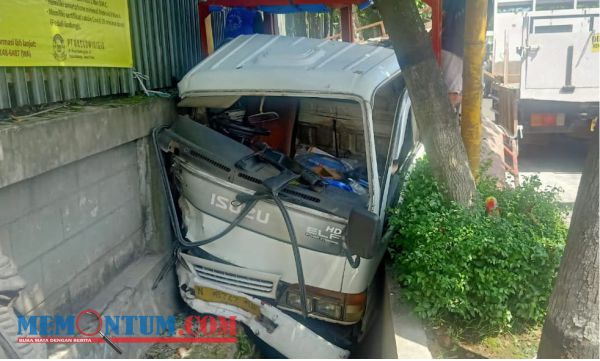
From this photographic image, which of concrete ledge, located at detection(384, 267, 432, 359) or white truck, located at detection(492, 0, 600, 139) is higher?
white truck, located at detection(492, 0, 600, 139)

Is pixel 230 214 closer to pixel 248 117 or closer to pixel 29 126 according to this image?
pixel 248 117

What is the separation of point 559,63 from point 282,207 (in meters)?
7.92

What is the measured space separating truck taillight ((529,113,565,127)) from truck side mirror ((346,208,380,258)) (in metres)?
7.35

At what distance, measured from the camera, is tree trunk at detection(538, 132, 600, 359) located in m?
2.12

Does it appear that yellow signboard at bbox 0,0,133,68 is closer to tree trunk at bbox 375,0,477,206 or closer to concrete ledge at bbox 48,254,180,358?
concrete ledge at bbox 48,254,180,358

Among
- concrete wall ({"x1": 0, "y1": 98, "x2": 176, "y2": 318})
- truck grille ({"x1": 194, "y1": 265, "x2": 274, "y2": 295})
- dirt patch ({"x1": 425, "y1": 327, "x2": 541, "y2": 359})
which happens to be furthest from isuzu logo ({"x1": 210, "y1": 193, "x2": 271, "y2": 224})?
dirt patch ({"x1": 425, "y1": 327, "x2": 541, "y2": 359})

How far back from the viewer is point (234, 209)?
11.3 ft

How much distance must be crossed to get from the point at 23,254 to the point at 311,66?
216 centimetres

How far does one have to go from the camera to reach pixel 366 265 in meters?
3.32

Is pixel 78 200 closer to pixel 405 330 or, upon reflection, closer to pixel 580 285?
pixel 405 330

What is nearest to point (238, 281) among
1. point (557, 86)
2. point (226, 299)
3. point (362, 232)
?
point (226, 299)

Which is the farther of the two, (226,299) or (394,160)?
(394,160)

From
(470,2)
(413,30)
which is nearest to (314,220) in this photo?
(413,30)

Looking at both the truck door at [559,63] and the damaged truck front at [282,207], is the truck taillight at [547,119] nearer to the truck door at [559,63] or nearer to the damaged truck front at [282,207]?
the truck door at [559,63]
